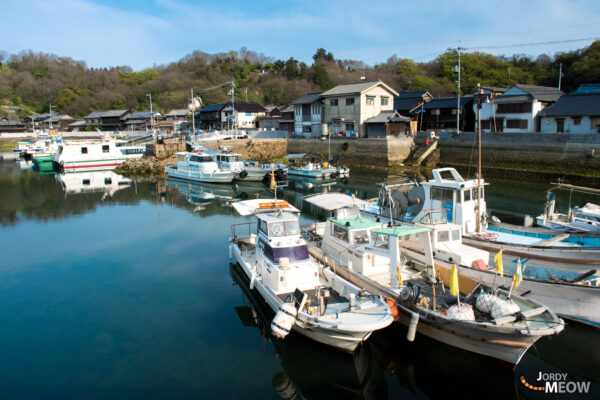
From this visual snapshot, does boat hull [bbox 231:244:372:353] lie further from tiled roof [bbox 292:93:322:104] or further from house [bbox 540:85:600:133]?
tiled roof [bbox 292:93:322:104]

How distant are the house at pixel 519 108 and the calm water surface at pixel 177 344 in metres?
32.1

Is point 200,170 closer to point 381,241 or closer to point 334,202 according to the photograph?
point 334,202

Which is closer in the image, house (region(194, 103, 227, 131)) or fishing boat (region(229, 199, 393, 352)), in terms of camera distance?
fishing boat (region(229, 199, 393, 352))

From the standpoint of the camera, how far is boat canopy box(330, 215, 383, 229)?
42.2 ft

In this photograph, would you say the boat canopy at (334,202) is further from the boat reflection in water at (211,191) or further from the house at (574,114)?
the house at (574,114)

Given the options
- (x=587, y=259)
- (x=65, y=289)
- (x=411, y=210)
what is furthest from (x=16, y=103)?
(x=587, y=259)

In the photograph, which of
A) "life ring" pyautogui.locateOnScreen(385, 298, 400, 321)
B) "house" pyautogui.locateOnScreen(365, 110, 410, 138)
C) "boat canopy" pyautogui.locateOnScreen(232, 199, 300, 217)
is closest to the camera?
"life ring" pyautogui.locateOnScreen(385, 298, 400, 321)

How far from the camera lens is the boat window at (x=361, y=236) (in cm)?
1287

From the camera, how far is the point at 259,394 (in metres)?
8.62

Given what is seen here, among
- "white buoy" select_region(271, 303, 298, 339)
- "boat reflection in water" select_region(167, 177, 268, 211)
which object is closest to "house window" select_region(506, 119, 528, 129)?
"boat reflection in water" select_region(167, 177, 268, 211)

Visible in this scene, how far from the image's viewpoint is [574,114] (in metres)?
33.0

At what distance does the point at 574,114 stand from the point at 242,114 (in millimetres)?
43201

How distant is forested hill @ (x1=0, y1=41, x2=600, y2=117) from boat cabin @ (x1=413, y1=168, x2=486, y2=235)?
4953 cm

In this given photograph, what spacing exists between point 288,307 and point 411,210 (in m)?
8.49
